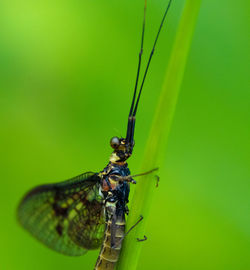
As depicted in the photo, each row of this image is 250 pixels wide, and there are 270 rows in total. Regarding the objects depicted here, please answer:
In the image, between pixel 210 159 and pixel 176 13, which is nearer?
pixel 210 159

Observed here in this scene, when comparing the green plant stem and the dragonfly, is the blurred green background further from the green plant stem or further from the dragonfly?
the green plant stem

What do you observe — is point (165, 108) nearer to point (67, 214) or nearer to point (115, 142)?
point (115, 142)

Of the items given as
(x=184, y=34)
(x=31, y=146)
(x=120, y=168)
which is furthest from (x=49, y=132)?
(x=184, y=34)

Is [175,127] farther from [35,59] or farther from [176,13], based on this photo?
[35,59]

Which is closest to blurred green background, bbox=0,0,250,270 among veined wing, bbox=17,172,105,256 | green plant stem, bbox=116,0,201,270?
veined wing, bbox=17,172,105,256

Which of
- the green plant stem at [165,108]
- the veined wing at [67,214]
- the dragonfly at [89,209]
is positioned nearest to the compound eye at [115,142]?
the dragonfly at [89,209]

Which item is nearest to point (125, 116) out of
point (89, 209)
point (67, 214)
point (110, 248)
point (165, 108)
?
point (89, 209)
